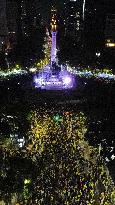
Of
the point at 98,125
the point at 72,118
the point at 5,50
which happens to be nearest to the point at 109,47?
the point at 5,50

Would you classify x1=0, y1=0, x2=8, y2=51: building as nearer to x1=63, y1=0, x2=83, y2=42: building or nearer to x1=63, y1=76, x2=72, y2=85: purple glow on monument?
x1=63, y1=0, x2=83, y2=42: building

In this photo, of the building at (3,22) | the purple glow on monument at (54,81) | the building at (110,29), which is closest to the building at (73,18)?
the building at (110,29)

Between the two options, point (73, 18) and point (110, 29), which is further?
point (73, 18)

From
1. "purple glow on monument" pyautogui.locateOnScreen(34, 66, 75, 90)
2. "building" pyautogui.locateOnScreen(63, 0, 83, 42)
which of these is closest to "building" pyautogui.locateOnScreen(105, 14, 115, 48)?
"building" pyautogui.locateOnScreen(63, 0, 83, 42)

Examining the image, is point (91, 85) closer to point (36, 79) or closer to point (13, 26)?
point (36, 79)

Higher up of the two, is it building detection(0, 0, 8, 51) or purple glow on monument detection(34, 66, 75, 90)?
building detection(0, 0, 8, 51)

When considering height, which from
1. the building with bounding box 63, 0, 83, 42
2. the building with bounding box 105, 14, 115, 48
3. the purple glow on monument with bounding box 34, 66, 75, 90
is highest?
the building with bounding box 63, 0, 83, 42

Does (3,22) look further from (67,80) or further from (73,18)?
(67,80)

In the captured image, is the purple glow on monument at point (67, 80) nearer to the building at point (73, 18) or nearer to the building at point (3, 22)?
the building at point (3, 22)

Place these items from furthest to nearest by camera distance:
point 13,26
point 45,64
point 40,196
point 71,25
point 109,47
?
point 71,25 < point 13,26 < point 109,47 < point 45,64 < point 40,196

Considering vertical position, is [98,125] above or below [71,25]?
below

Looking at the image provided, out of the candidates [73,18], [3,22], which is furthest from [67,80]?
[73,18]
